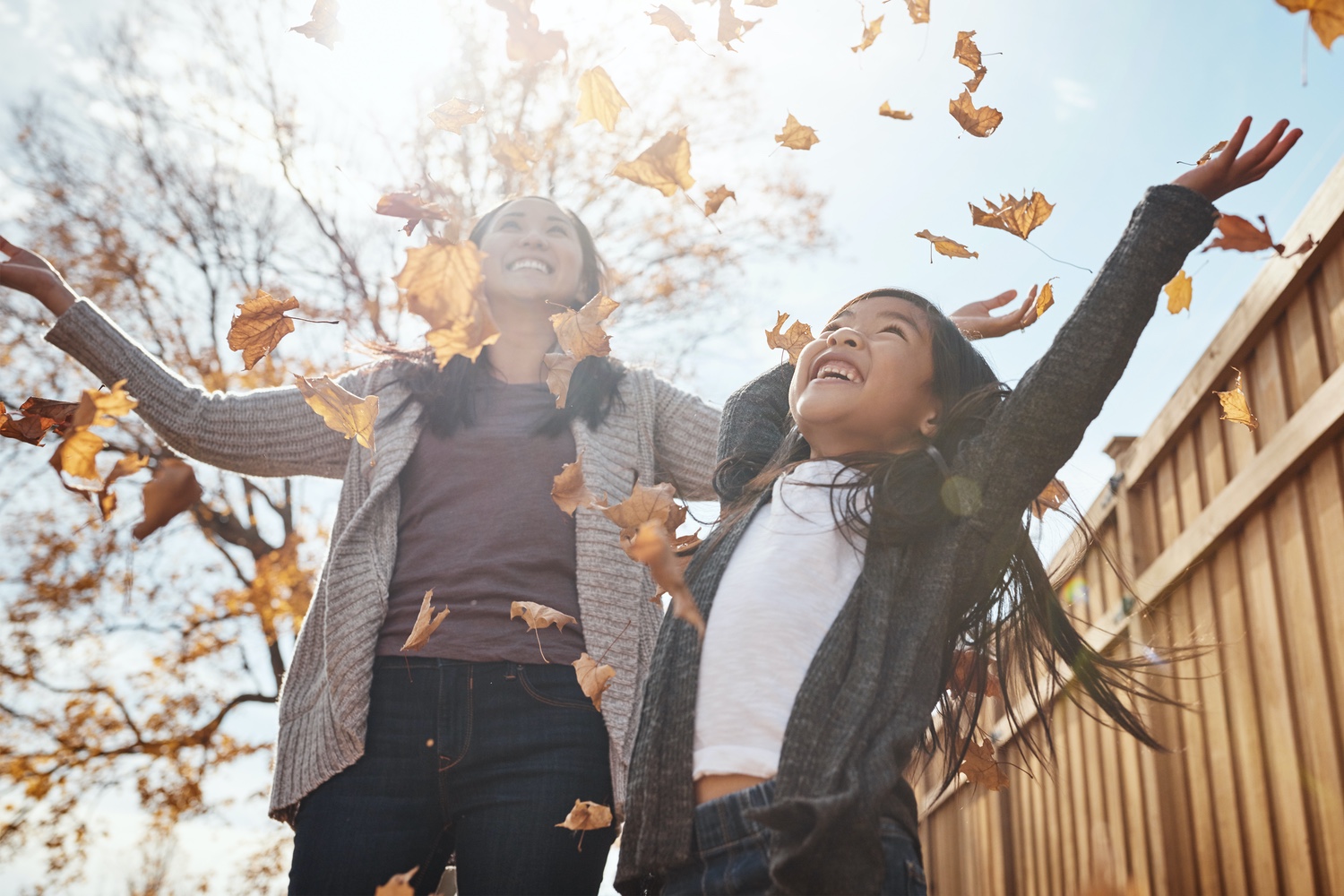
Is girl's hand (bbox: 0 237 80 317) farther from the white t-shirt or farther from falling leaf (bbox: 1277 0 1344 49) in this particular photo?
falling leaf (bbox: 1277 0 1344 49)

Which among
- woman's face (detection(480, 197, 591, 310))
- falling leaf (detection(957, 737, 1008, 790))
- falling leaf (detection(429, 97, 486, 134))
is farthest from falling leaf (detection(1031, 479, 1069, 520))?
falling leaf (detection(429, 97, 486, 134))

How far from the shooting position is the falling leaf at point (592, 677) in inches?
62.4

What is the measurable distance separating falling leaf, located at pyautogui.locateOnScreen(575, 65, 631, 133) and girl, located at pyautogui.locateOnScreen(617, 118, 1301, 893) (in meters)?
0.57

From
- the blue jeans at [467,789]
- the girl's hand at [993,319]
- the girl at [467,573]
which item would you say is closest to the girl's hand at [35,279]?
the girl at [467,573]

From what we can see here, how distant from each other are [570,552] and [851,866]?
86cm

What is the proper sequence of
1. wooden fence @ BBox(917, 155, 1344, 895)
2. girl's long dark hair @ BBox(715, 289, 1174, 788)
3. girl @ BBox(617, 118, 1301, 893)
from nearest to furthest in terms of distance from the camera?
girl @ BBox(617, 118, 1301, 893) < girl's long dark hair @ BBox(715, 289, 1174, 788) < wooden fence @ BBox(917, 155, 1344, 895)

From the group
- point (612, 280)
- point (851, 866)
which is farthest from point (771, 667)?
point (612, 280)

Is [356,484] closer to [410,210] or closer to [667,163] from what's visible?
[410,210]

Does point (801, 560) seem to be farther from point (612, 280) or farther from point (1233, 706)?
point (1233, 706)

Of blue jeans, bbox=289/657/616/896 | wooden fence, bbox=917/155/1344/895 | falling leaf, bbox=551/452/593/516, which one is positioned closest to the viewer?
blue jeans, bbox=289/657/616/896

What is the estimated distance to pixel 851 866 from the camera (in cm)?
103

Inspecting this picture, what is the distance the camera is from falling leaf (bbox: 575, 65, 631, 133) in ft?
5.29

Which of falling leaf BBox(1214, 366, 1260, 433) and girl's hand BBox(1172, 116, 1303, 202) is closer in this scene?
girl's hand BBox(1172, 116, 1303, 202)

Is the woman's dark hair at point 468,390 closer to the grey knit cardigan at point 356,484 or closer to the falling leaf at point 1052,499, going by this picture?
the grey knit cardigan at point 356,484
